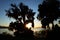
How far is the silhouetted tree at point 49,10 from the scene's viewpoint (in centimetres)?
4531

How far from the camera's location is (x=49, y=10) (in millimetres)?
45719

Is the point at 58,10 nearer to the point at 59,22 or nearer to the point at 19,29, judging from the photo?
the point at 59,22

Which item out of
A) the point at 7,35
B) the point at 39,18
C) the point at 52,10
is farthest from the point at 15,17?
the point at 52,10

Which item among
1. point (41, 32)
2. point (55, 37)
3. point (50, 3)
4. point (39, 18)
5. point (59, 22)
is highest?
point (50, 3)

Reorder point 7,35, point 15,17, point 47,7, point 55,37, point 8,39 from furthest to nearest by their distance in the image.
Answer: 1. point 47,7
2. point 15,17
3. point 7,35
4. point 8,39
5. point 55,37

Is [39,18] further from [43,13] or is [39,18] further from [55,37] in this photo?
[55,37]

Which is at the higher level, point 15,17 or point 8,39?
point 15,17

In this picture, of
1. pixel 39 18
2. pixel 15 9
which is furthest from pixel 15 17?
pixel 39 18

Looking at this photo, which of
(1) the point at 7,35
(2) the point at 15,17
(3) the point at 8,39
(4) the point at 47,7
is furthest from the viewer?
(4) the point at 47,7

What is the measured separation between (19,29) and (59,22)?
12667mm

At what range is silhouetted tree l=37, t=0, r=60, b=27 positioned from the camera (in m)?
45.3

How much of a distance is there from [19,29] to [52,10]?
12.6 metres

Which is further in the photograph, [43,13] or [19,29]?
[43,13]

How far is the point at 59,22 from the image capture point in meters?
43.7
